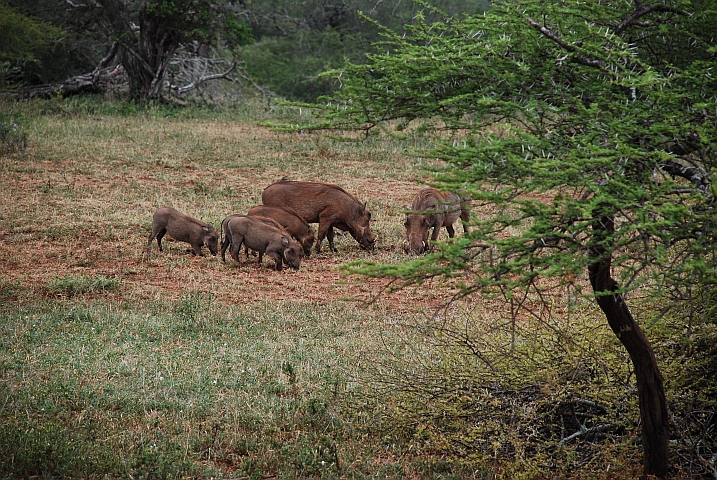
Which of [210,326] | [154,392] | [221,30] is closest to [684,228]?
[154,392]

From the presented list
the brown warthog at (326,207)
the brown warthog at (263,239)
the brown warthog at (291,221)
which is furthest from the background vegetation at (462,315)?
the brown warthog at (326,207)

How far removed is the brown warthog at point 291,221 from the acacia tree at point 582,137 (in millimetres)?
6089

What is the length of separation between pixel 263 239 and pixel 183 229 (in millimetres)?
1229

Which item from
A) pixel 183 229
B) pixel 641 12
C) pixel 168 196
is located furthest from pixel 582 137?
pixel 168 196

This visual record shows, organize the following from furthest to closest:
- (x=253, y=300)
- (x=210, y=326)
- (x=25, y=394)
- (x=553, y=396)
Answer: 1. (x=253, y=300)
2. (x=210, y=326)
3. (x=25, y=394)
4. (x=553, y=396)

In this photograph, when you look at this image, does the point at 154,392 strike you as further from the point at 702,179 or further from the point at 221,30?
the point at 221,30

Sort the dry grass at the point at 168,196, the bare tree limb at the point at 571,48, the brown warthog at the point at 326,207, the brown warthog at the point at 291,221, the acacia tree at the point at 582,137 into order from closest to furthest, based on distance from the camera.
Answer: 1. the acacia tree at the point at 582,137
2. the bare tree limb at the point at 571,48
3. the dry grass at the point at 168,196
4. the brown warthog at the point at 291,221
5. the brown warthog at the point at 326,207

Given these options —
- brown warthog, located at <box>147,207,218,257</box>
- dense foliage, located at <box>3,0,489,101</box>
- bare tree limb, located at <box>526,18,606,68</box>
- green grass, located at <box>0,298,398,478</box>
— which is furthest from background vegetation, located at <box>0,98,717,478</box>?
dense foliage, located at <box>3,0,489,101</box>

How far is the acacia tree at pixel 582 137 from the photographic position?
4.26 meters

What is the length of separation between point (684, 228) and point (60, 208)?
1120 centimetres

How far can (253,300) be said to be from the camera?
9.68 m

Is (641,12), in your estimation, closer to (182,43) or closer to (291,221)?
(291,221)

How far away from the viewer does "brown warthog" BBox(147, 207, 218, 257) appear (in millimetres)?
11359

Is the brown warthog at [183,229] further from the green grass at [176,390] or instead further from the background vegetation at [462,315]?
the green grass at [176,390]
